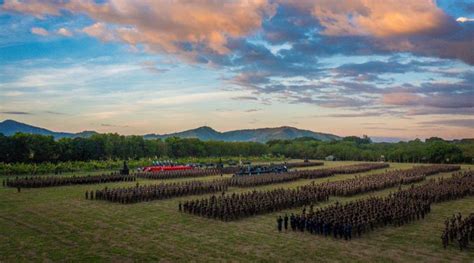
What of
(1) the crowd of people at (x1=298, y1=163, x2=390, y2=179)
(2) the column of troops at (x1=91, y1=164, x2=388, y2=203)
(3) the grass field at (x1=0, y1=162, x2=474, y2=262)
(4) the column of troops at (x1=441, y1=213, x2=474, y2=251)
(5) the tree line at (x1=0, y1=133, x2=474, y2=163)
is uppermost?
(5) the tree line at (x1=0, y1=133, x2=474, y2=163)

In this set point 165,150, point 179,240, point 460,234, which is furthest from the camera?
point 165,150

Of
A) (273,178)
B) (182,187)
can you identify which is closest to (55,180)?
(182,187)

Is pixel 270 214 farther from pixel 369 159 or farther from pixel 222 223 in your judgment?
pixel 369 159

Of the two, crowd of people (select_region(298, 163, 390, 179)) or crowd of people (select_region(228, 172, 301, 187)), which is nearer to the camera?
crowd of people (select_region(228, 172, 301, 187))

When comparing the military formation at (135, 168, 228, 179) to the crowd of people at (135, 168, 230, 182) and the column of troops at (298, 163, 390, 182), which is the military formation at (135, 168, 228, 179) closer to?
the crowd of people at (135, 168, 230, 182)

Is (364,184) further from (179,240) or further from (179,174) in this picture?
(179,240)

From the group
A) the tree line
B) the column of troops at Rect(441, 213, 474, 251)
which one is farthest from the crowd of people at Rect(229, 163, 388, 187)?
the tree line
